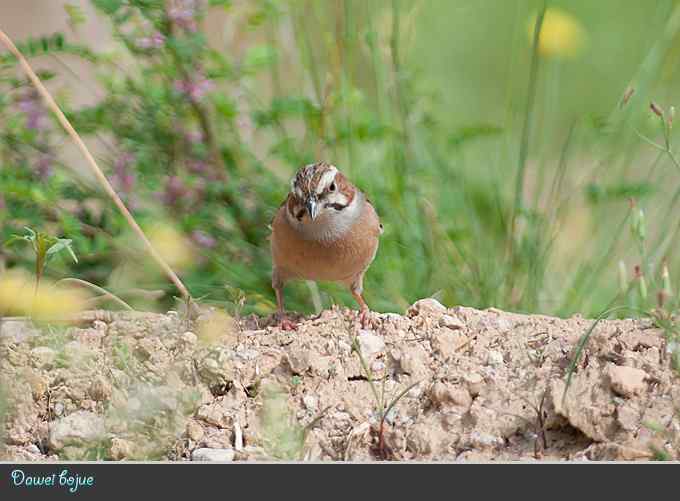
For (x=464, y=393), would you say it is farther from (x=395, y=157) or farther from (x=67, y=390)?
(x=395, y=157)

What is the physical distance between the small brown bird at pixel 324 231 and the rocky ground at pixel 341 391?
1.89 ft

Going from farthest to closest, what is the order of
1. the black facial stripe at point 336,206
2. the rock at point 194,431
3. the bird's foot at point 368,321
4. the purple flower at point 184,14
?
the purple flower at point 184,14
the black facial stripe at point 336,206
the bird's foot at point 368,321
the rock at point 194,431

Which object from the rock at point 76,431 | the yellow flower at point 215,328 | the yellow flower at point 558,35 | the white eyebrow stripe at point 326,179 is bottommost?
the rock at point 76,431

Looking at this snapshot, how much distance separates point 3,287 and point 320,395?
1377 mm

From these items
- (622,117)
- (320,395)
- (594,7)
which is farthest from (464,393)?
(594,7)

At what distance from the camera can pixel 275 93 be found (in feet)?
18.8

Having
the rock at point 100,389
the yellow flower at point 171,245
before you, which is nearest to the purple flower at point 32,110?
the yellow flower at point 171,245

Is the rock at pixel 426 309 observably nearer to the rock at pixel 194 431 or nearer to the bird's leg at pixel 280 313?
the bird's leg at pixel 280 313

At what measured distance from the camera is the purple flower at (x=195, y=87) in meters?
5.08

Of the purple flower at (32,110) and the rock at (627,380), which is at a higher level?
the purple flower at (32,110)

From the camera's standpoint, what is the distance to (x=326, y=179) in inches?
177

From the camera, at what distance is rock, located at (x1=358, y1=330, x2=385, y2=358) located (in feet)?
12.9

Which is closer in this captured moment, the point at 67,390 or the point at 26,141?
the point at 67,390

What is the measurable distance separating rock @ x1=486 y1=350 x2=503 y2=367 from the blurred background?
1.04 m
